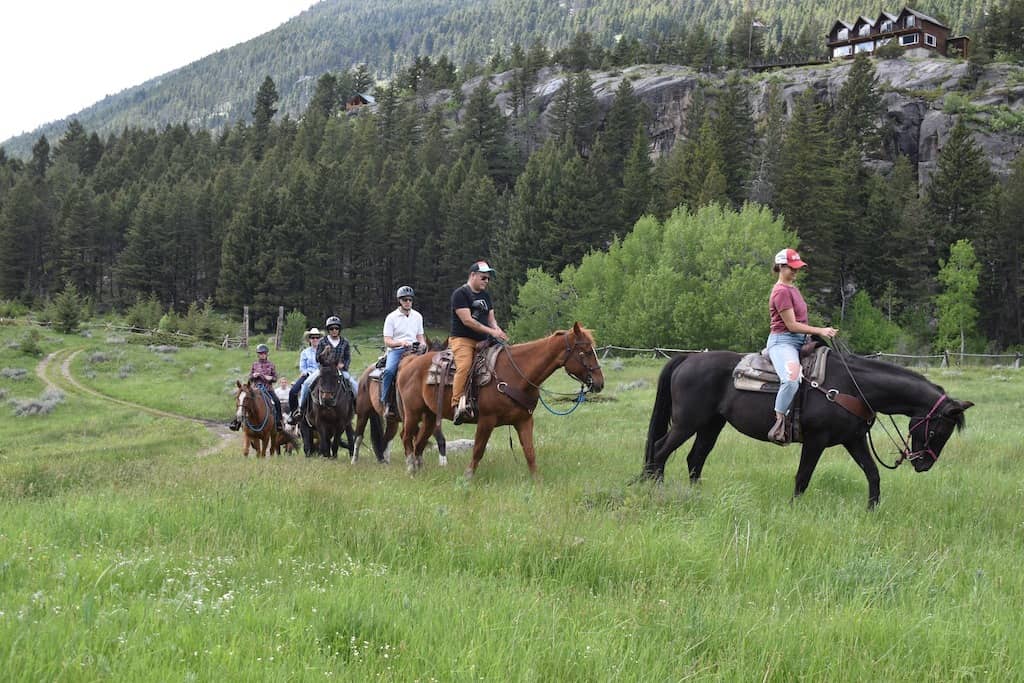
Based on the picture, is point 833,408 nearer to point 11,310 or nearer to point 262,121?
point 11,310

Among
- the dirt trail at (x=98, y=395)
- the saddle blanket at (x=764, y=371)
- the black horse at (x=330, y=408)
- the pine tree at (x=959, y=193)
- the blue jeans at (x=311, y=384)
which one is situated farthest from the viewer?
the pine tree at (x=959, y=193)

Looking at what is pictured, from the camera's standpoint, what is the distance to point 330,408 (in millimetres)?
15688

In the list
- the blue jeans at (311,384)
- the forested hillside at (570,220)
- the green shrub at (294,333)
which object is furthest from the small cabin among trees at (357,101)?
the blue jeans at (311,384)

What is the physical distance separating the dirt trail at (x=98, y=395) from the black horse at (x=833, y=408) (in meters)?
14.7

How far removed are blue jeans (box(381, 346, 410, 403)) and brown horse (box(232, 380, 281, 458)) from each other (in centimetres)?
568

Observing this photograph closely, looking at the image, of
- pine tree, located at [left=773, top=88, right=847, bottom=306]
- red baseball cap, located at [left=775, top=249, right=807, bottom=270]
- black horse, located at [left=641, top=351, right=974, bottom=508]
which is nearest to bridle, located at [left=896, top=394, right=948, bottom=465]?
black horse, located at [left=641, top=351, right=974, bottom=508]

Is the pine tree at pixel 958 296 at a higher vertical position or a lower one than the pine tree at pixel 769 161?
lower

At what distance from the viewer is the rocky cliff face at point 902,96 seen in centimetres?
7931

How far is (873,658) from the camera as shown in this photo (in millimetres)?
4238

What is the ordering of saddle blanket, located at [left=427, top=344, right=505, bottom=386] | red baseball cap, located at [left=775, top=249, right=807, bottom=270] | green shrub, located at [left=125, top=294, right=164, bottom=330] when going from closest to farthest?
red baseball cap, located at [left=775, top=249, right=807, bottom=270]
saddle blanket, located at [left=427, top=344, right=505, bottom=386]
green shrub, located at [left=125, top=294, right=164, bottom=330]

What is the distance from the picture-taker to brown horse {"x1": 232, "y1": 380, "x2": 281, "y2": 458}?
1808 centimetres

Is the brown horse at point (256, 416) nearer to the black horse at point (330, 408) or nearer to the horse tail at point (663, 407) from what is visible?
the black horse at point (330, 408)

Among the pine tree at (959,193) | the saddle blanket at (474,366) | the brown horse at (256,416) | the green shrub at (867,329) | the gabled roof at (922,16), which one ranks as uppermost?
the gabled roof at (922,16)

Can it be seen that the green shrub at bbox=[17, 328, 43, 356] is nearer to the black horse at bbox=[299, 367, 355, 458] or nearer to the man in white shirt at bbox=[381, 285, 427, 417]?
the black horse at bbox=[299, 367, 355, 458]
